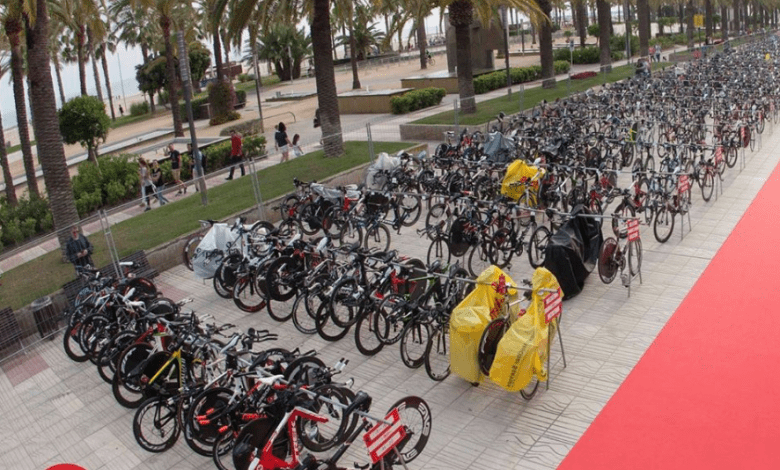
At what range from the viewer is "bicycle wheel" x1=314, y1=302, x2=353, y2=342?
9242 mm

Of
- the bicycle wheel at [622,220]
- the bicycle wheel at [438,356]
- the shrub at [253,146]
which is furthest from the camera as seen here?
the shrub at [253,146]

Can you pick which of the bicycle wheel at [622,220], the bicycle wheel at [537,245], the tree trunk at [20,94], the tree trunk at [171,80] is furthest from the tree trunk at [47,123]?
the tree trunk at [171,80]

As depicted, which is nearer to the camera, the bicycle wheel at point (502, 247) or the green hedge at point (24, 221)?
the bicycle wheel at point (502, 247)

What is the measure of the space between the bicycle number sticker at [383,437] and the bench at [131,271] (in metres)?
6.58

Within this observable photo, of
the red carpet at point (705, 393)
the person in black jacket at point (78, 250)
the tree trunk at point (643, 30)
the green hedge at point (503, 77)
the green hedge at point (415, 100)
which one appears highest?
the tree trunk at point (643, 30)

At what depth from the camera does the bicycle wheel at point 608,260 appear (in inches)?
398

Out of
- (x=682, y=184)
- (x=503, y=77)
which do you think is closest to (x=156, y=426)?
(x=682, y=184)

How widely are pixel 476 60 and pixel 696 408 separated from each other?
105 feet

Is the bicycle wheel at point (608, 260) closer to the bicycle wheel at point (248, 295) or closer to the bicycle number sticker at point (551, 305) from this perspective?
the bicycle number sticker at point (551, 305)

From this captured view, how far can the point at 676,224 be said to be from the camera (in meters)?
12.7

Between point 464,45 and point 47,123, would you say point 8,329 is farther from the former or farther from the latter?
point 464,45

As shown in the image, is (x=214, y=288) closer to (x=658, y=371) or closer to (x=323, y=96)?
(x=658, y=371)

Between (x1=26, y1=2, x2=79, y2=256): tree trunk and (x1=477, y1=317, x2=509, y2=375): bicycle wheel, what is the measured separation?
9.11 meters

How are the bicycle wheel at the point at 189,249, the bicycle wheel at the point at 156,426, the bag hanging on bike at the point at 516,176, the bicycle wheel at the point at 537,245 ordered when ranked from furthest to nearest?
the bag hanging on bike at the point at 516,176, the bicycle wheel at the point at 189,249, the bicycle wheel at the point at 537,245, the bicycle wheel at the point at 156,426
